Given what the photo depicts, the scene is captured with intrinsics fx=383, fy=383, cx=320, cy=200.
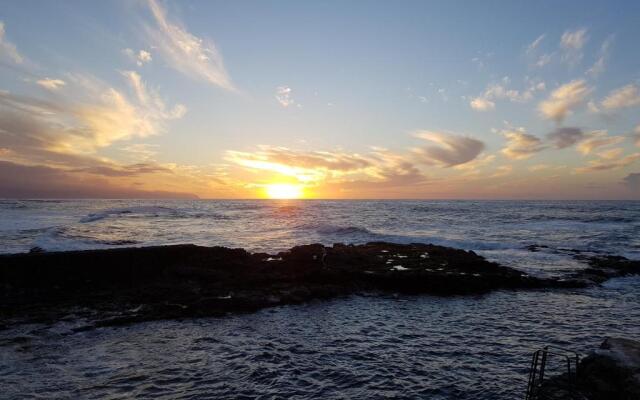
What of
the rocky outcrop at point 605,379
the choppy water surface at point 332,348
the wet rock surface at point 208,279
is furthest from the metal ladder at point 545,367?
the wet rock surface at point 208,279

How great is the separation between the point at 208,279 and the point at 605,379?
1814 centimetres

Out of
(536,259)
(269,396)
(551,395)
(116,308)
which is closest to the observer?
(551,395)

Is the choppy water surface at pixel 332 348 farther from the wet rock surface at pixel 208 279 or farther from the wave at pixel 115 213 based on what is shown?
the wave at pixel 115 213

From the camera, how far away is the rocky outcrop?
27.7 ft

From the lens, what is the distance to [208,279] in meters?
21.6

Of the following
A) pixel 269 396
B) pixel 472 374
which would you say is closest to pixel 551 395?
pixel 472 374

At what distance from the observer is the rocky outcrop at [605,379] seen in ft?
27.7

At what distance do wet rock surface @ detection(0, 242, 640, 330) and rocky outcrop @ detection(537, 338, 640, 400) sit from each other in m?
10.7

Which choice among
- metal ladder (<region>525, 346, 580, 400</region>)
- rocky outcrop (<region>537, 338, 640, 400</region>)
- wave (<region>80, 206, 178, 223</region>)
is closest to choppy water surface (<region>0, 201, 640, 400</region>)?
metal ladder (<region>525, 346, 580, 400</region>)

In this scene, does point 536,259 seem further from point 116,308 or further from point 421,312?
point 116,308

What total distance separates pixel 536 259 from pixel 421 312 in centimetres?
1952

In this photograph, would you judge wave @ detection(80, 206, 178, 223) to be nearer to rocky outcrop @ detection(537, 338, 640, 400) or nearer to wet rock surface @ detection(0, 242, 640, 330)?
wet rock surface @ detection(0, 242, 640, 330)

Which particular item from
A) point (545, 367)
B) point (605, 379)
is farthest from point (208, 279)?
point (605, 379)

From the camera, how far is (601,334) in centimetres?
1416
